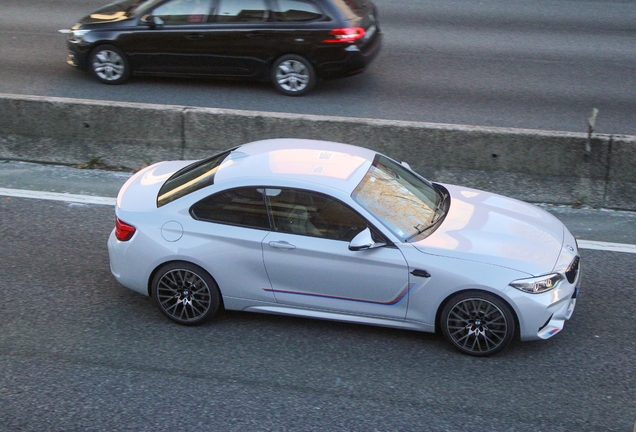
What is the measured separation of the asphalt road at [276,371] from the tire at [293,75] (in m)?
5.67

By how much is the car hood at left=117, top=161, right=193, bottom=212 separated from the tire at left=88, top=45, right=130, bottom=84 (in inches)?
210

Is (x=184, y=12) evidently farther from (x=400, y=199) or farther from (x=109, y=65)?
(x=400, y=199)

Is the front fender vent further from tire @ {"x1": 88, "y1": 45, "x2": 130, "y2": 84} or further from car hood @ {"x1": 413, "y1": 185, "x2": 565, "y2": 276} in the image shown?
tire @ {"x1": 88, "y1": 45, "x2": 130, "y2": 84}

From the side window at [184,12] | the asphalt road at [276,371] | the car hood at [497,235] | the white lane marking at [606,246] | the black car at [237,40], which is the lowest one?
the asphalt road at [276,371]

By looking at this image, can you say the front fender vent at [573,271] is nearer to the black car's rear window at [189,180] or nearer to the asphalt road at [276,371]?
the asphalt road at [276,371]

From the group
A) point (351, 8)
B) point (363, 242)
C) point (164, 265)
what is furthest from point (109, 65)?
point (363, 242)

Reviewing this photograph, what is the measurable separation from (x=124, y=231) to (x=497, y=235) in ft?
10.3

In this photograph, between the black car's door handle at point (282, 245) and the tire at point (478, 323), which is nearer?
the tire at point (478, 323)

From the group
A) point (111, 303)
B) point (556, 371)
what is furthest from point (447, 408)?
point (111, 303)

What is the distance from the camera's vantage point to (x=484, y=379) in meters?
5.67

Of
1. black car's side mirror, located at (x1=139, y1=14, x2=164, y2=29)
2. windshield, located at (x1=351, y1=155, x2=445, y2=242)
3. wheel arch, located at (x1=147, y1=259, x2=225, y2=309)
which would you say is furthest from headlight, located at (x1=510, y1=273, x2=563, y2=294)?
black car's side mirror, located at (x1=139, y1=14, x2=164, y2=29)

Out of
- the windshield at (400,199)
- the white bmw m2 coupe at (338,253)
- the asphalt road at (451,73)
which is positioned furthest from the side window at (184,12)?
the windshield at (400,199)

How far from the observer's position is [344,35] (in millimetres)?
11352

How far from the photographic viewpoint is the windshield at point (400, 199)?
19.9ft
